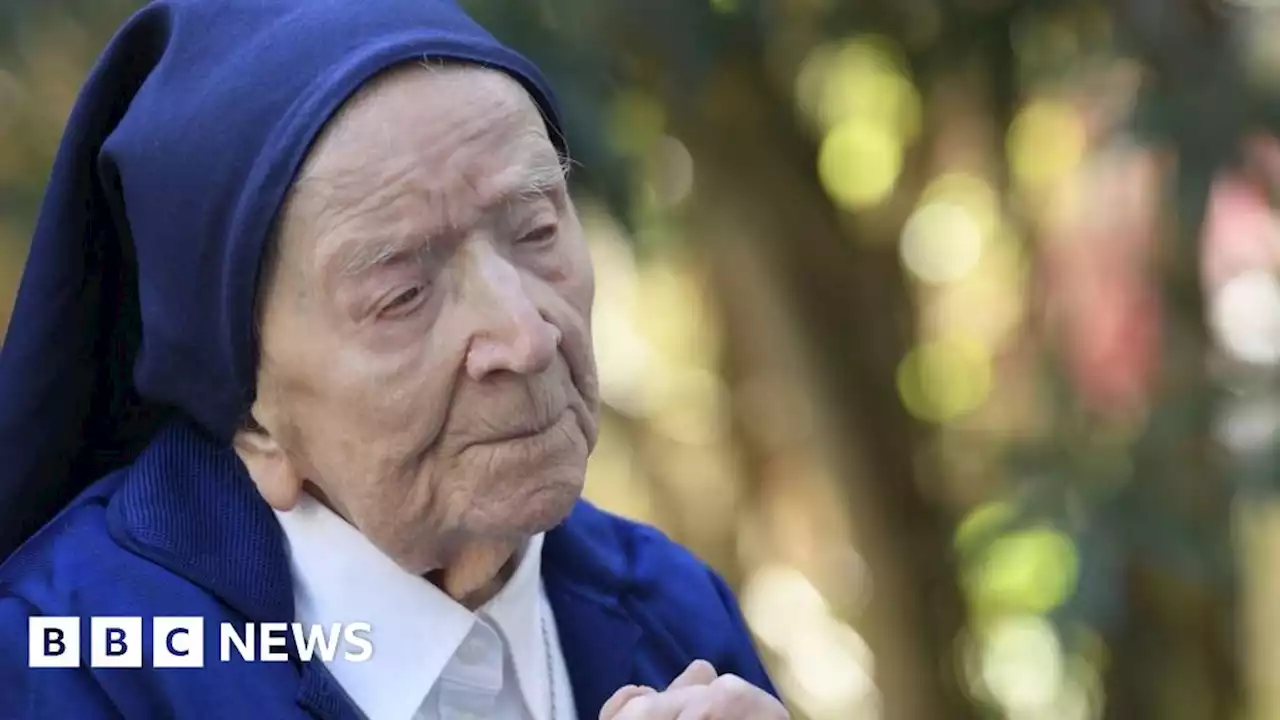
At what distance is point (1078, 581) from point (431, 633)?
4.20 ft

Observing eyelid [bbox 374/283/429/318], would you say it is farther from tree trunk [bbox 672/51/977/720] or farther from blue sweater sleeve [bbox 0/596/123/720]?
tree trunk [bbox 672/51/977/720]

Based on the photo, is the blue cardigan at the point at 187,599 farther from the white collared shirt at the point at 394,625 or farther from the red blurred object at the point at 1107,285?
the red blurred object at the point at 1107,285

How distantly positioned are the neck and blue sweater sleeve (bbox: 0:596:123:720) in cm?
23

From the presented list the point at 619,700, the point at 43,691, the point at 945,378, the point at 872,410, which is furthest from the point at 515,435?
the point at 945,378

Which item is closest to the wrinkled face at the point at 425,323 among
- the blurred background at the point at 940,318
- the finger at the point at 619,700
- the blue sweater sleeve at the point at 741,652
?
the finger at the point at 619,700

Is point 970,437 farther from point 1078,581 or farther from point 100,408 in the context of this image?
point 100,408

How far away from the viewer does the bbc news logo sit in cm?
94

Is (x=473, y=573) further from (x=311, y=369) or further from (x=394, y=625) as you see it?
(x=311, y=369)

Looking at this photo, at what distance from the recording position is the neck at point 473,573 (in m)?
1.02

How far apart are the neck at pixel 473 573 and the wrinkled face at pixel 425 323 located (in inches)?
1.7

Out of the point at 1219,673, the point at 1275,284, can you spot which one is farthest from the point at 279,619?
the point at 1219,673

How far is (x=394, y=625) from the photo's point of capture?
3.33ft

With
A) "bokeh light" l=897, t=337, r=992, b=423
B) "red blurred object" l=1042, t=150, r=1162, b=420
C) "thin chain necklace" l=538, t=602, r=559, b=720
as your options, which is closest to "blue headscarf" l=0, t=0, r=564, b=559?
"thin chain necklace" l=538, t=602, r=559, b=720

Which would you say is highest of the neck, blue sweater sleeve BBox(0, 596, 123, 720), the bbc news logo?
the neck
